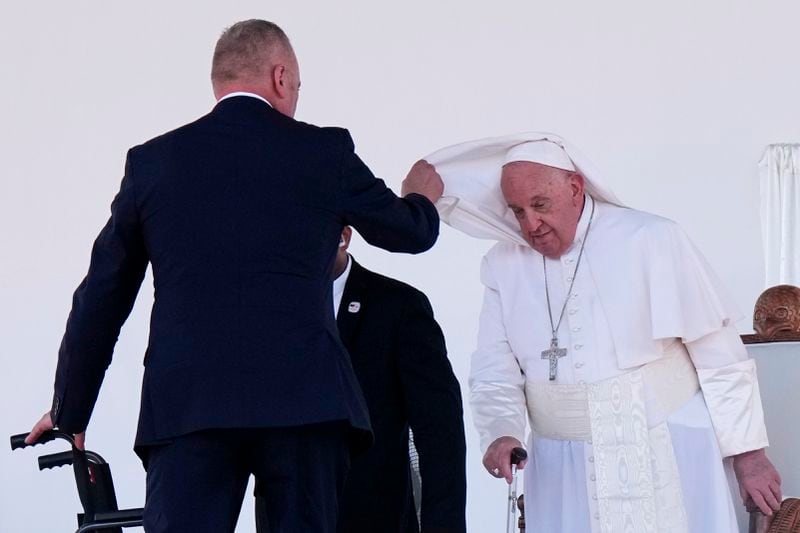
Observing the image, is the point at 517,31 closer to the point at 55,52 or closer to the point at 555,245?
the point at 55,52

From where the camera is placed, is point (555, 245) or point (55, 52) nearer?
point (555, 245)

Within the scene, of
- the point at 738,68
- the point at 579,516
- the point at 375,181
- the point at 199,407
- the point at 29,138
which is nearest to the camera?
the point at 199,407

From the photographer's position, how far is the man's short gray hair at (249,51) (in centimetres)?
274

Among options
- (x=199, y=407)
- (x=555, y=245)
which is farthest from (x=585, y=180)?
(x=199, y=407)

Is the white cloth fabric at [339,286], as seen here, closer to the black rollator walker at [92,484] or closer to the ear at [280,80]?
the black rollator walker at [92,484]

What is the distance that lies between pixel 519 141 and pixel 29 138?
294 cm

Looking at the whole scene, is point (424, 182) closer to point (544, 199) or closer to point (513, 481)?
point (544, 199)

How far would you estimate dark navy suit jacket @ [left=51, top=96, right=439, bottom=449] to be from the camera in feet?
8.34

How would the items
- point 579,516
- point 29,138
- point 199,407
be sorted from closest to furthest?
point 199,407
point 579,516
point 29,138

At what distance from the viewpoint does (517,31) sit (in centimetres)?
621

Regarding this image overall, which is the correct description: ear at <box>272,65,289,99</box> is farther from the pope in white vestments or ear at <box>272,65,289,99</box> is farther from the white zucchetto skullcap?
the white zucchetto skullcap

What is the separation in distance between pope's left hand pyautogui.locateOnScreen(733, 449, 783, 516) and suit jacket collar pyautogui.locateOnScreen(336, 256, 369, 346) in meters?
1.07

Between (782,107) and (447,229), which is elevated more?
(782,107)

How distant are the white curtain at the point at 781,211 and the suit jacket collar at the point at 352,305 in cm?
331
